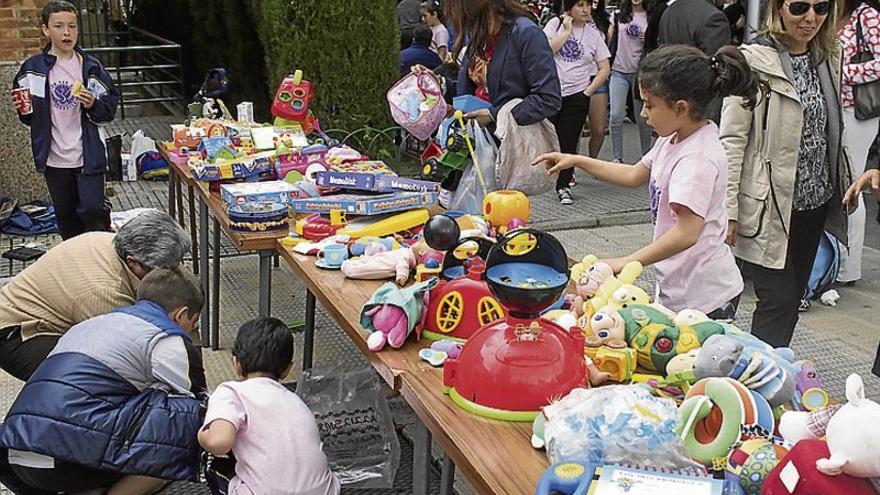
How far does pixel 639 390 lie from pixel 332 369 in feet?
7.47

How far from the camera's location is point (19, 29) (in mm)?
7137

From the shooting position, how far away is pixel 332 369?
13.1 feet

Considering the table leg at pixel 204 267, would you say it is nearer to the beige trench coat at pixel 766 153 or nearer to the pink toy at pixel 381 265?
the pink toy at pixel 381 265

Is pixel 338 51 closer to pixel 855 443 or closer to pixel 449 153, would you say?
pixel 449 153

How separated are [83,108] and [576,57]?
4206mm

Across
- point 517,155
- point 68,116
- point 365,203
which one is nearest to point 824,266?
point 517,155

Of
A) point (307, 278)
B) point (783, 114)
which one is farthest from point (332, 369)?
point (783, 114)

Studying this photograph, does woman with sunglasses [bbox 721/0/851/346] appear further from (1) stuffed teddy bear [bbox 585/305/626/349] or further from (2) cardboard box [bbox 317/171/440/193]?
(1) stuffed teddy bear [bbox 585/305/626/349]

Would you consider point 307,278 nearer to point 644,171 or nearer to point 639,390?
point 644,171

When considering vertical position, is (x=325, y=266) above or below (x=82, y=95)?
below

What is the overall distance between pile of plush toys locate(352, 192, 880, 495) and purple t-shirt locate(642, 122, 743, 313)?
39cm

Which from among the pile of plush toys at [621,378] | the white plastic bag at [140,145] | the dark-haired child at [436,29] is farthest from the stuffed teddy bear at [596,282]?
the dark-haired child at [436,29]

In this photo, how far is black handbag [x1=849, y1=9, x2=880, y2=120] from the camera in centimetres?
536

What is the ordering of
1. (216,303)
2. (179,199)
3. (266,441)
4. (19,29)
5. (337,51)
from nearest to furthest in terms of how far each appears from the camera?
(266,441), (216,303), (179,199), (19,29), (337,51)
